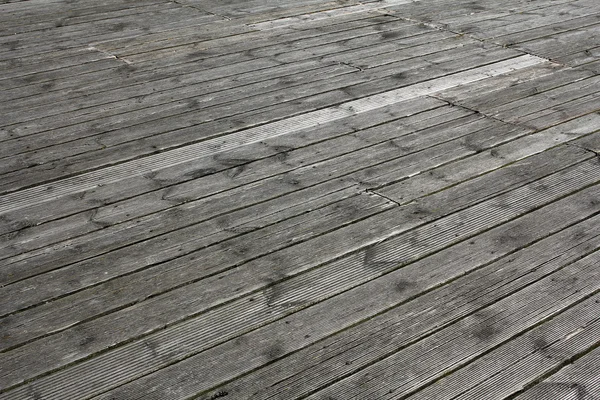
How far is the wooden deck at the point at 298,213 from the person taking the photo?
7.29 feet

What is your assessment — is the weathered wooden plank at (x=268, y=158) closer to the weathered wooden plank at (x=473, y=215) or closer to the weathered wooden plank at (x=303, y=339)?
the weathered wooden plank at (x=473, y=215)

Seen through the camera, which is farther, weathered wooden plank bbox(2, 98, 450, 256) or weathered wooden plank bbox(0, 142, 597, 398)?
weathered wooden plank bbox(2, 98, 450, 256)

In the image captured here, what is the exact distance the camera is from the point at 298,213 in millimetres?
2957

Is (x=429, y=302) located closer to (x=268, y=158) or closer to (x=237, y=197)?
(x=237, y=197)

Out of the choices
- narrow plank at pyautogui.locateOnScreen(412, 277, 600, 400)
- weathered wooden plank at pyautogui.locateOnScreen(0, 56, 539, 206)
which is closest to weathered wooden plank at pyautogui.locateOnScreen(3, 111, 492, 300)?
weathered wooden plank at pyautogui.locateOnScreen(0, 56, 539, 206)

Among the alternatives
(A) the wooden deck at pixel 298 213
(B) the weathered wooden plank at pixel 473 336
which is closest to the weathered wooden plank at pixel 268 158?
(A) the wooden deck at pixel 298 213

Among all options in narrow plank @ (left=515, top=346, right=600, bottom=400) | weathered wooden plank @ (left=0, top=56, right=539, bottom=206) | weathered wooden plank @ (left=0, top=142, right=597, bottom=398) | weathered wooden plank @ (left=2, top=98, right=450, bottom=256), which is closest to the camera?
narrow plank @ (left=515, top=346, right=600, bottom=400)

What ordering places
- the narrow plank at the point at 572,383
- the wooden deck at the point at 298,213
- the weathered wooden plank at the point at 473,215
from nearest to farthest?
the narrow plank at the point at 572,383, the wooden deck at the point at 298,213, the weathered wooden plank at the point at 473,215

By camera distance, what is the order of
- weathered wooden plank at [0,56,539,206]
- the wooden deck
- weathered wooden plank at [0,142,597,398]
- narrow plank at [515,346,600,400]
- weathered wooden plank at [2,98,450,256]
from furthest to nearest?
weathered wooden plank at [0,56,539,206] → weathered wooden plank at [2,98,450,256] → weathered wooden plank at [0,142,597,398] → the wooden deck → narrow plank at [515,346,600,400]

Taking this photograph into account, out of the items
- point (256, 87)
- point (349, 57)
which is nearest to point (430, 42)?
point (349, 57)

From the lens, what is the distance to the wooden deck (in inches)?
87.4

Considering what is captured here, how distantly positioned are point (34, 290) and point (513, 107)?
2374mm

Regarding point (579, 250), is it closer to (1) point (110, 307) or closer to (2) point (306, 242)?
(2) point (306, 242)

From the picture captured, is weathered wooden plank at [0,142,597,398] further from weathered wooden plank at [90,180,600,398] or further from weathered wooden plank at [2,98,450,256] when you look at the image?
weathered wooden plank at [2,98,450,256]
